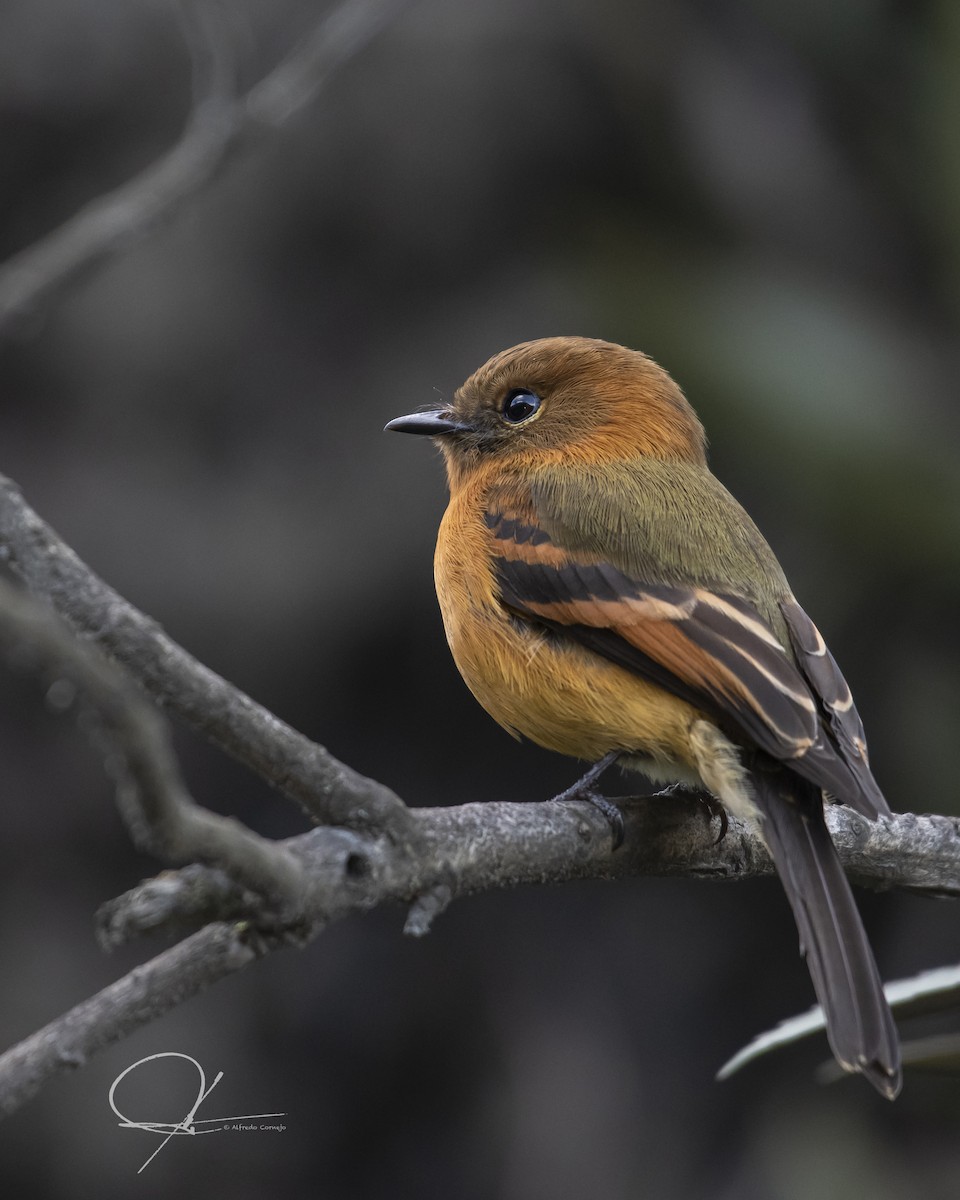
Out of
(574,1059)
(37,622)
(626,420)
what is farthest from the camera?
(574,1059)

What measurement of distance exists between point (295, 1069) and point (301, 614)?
79.4 inches

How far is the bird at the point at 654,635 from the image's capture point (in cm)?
294

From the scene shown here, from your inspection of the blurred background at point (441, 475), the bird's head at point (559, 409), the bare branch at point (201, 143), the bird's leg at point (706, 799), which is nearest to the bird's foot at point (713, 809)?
the bird's leg at point (706, 799)

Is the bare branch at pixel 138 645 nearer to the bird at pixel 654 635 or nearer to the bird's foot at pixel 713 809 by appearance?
the bird at pixel 654 635

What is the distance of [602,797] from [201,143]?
5.21 ft

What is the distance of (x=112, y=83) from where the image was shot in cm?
729

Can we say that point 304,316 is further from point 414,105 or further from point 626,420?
point 626,420

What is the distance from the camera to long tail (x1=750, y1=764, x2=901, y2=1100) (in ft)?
8.60

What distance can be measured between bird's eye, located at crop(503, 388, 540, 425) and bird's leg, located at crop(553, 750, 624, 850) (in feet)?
4.30

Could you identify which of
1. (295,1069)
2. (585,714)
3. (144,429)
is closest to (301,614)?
(144,429)

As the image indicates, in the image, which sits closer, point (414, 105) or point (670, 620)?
point (670, 620)

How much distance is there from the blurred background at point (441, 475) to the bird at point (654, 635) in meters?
1.81

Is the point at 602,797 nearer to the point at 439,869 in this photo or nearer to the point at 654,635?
the point at 654,635
